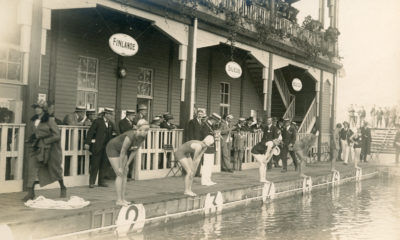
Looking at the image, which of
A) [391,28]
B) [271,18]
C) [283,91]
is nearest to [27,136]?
[391,28]

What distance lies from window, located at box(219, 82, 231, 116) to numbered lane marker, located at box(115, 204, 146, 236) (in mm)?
11331

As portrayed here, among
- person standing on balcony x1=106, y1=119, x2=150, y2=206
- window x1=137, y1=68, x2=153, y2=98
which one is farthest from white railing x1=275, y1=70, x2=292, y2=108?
person standing on balcony x1=106, y1=119, x2=150, y2=206

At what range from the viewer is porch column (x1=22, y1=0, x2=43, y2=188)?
27.8 ft

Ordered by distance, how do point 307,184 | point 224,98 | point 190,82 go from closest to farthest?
1. point 190,82
2. point 307,184
3. point 224,98

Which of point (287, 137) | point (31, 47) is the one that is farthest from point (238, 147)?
point (31, 47)

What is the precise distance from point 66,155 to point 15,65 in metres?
3.12

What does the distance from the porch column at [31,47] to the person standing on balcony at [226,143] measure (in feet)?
20.7

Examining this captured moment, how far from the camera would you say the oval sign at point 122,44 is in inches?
393

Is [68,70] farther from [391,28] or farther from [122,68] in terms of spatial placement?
[391,28]

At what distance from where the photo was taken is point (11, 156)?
8.38 meters

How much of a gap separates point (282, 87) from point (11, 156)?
1512 centimetres

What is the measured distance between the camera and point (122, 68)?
13.7 meters

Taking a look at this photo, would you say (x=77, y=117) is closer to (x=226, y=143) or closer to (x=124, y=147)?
(x=124, y=147)

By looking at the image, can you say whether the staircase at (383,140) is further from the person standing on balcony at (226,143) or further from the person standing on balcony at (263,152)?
the person standing on balcony at (263,152)
